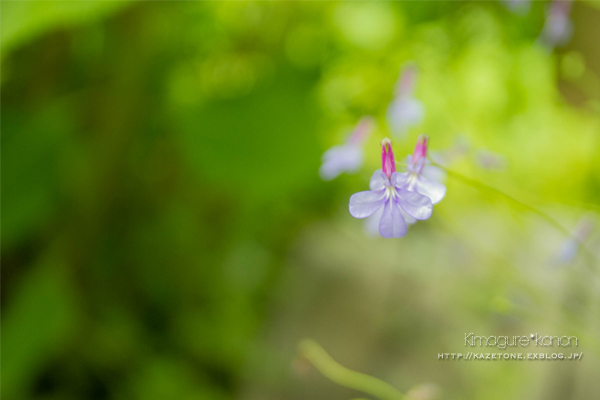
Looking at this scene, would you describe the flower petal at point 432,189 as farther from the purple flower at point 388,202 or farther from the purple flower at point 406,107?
the purple flower at point 406,107

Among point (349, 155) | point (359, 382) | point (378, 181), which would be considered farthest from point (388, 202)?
point (359, 382)

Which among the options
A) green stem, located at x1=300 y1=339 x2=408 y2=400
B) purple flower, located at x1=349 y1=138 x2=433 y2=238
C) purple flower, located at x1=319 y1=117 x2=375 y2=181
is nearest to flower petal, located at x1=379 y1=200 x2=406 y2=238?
purple flower, located at x1=349 y1=138 x2=433 y2=238

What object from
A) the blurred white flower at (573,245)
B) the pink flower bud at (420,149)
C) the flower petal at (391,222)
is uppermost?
the blurred white flower at (573,245)

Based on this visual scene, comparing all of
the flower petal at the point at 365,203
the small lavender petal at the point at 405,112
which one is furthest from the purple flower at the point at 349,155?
the flower petal at the point at 365,203

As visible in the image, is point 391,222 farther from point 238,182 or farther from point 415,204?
point 238,182

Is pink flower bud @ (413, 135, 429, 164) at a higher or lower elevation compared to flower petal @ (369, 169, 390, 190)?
higher

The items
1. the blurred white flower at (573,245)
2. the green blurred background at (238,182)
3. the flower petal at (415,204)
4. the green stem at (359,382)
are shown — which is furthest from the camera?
the green blurred background at (238,182)

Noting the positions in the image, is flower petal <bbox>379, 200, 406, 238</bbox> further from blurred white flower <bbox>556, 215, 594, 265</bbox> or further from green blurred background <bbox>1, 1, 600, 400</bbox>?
green blurred background <bbox>1, 1, 600, 400</bbox>
